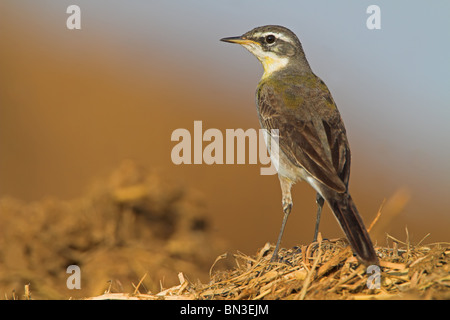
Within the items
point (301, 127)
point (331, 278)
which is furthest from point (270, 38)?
point (331, 278)

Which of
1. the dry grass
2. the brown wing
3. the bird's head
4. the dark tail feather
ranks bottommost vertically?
the dry grass

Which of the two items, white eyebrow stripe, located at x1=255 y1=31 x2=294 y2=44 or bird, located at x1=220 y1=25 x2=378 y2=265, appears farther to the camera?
white eyebrow stripe, located at x1=255 y1=31 x2=294 y2=44

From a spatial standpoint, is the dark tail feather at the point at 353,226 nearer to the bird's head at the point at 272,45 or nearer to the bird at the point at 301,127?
the bird at the point at 301,127

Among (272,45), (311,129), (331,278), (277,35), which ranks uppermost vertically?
(277,35)

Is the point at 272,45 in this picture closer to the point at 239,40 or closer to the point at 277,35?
the point at 277,35

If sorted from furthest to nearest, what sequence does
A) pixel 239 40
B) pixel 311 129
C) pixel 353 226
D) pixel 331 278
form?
pixel 239 40 → pixel 311 129 → pixel 353 226 → pixel 331 278

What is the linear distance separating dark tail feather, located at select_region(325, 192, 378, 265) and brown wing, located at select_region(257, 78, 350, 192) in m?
0.11

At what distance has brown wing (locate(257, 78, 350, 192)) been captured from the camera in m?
5.87

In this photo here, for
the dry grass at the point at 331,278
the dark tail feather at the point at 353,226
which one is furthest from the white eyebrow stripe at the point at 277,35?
the dry grass at the point at 331,278

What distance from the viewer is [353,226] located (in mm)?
4992

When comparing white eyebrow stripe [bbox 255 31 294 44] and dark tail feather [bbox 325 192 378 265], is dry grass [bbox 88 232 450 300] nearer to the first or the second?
dark tail feather [bbox 325 192 378 265]

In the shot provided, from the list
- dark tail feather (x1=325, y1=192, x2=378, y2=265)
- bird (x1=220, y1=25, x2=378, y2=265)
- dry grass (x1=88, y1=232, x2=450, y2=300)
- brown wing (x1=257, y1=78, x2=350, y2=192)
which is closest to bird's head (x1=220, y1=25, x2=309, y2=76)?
bird (x1=220, y1=25, x2=378, y2=265)

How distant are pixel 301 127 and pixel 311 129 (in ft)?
0.37
